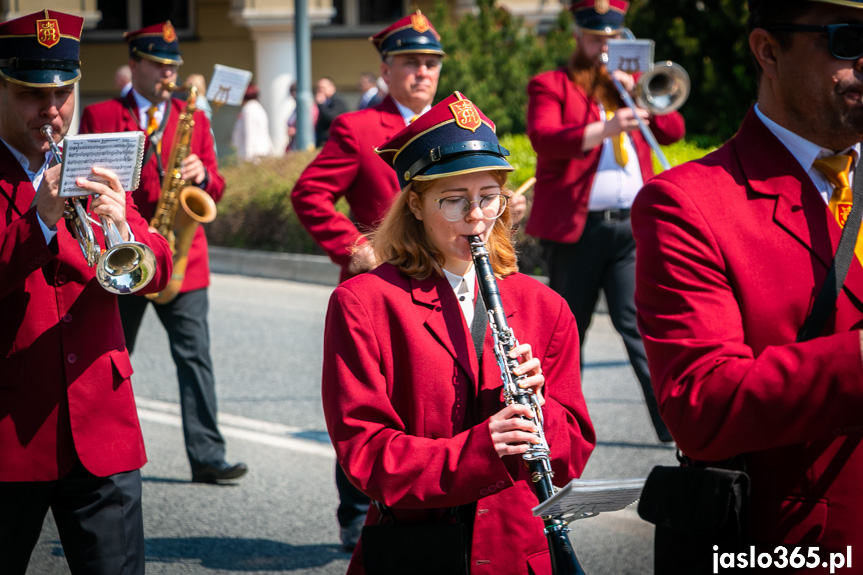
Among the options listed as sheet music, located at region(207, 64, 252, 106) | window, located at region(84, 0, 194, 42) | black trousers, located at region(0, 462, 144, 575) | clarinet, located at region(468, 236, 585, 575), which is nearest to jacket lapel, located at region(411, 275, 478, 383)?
clarinet, located at region(468, 236, 585, 575)

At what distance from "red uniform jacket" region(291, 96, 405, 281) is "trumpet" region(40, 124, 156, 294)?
1802 mm

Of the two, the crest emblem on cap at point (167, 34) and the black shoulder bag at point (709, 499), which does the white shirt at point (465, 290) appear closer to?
the black shoulder bag at point (709, 499)

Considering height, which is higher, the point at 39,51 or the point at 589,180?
the point at 39,51

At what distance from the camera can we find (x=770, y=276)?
7.59ft

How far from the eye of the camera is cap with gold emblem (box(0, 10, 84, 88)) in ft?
10.9

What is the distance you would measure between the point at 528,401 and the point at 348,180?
2.65 m

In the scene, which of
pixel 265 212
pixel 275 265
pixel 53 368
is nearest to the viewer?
pixel 53 368

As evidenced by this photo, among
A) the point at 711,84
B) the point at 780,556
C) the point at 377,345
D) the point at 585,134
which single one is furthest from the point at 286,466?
the point at 711,84

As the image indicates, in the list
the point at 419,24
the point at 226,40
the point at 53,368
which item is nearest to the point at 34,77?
the point at 53,368

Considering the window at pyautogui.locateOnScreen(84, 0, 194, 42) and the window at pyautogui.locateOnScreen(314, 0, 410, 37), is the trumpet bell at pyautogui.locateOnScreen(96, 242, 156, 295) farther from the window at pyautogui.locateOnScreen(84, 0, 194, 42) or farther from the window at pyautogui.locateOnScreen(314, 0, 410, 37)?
the window at pyautogui.locateOnScreen(84, 0, 194, 42)

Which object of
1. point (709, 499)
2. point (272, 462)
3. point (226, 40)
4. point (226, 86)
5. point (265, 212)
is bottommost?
point (265, 212)

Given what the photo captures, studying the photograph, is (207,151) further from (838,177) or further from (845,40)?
(845,40)

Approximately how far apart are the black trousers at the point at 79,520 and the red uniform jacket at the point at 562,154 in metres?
3.21

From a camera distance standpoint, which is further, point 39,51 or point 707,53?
point 707,53
